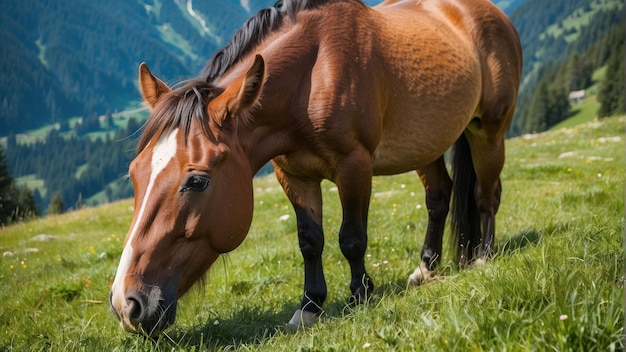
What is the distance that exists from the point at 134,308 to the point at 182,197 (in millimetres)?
767

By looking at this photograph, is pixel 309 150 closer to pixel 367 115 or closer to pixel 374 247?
pixel 367 115

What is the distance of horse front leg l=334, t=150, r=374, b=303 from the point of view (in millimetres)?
4715

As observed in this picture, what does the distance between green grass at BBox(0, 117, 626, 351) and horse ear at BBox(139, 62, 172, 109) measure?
142 centimetres

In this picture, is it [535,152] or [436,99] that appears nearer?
[436,99]

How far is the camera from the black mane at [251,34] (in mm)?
4691

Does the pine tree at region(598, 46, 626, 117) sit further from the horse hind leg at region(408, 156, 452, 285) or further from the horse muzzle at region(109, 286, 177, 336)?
the horse muzzle at region(109, 286, 177, 336)

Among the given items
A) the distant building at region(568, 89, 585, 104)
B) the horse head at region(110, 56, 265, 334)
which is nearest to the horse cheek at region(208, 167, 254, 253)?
the horse head at region(110, 56, 265, 334)

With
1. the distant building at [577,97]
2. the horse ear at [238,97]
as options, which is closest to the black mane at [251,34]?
the horse ear at [238,97]

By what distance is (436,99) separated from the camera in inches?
221

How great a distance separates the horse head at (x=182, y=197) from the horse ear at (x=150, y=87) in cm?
32

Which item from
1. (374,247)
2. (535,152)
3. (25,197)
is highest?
(374,247)

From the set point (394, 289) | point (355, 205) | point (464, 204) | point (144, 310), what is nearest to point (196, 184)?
point (144, 310)

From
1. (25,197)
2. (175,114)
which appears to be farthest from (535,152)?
(25,197)

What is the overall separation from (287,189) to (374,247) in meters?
2.26
